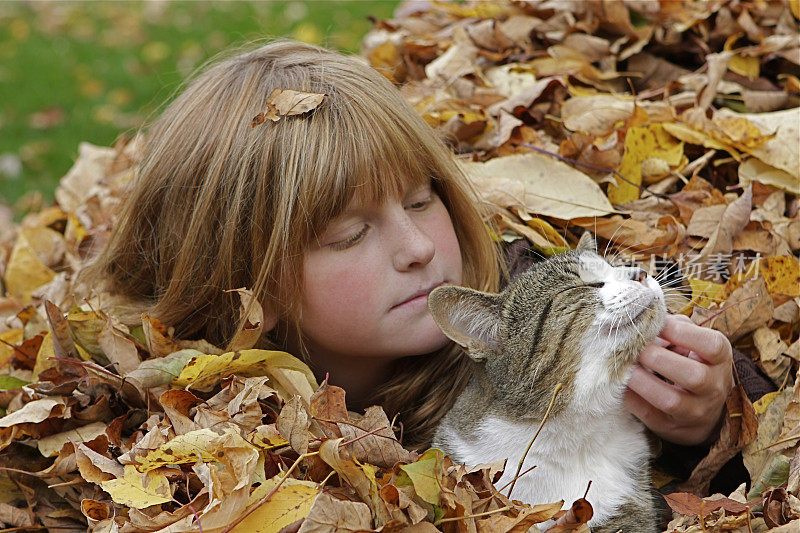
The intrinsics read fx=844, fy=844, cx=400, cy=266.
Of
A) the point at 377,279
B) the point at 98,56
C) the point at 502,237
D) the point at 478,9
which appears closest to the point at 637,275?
the point at 502,237

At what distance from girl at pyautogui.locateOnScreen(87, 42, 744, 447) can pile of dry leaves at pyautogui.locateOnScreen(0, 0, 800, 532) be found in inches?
6.5

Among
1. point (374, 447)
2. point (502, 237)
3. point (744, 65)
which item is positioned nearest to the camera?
point (374, 447)

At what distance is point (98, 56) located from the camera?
26.3 ft

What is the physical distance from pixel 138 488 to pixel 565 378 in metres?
1.11

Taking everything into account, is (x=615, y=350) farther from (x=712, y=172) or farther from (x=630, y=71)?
(x=630, y=71)

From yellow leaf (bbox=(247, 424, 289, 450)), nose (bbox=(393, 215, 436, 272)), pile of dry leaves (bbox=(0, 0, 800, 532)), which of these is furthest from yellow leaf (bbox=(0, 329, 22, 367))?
nose (bbox=(393, 215, 436, 272))

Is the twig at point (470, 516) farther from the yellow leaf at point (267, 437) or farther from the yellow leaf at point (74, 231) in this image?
the yellow leaf at point (74, 231)

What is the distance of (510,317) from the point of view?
7.71 feet

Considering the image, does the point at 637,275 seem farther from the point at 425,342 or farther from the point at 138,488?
the point at 138,488

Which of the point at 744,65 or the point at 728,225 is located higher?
Result: the point at 744,65

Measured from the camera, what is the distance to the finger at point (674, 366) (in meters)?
2.23

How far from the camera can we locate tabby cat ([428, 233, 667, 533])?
2195 millimetres

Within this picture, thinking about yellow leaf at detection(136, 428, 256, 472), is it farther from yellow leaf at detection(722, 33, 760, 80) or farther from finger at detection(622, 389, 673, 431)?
yellow leaf at detection(722, 33, 760, 80)

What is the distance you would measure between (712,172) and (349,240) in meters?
1.48
